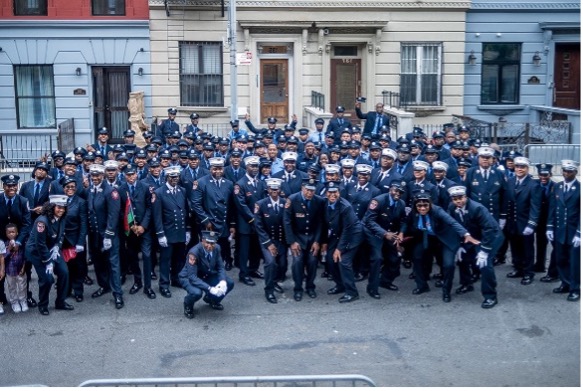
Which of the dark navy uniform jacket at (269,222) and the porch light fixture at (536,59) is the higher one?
the porch light fixture at (536,59)

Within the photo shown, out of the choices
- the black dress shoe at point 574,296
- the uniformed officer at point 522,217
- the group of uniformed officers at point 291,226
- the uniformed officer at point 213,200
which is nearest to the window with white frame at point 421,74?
the group of uniformed officers at point 291,226

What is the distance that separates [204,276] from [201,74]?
47.2ft

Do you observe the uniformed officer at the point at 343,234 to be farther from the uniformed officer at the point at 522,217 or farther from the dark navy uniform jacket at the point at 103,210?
the dark navy uniform jacket at the point at 103,210

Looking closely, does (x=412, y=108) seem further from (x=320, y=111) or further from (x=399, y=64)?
(x=320, y=111)

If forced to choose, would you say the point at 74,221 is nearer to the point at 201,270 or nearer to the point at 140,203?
the point at 140,203

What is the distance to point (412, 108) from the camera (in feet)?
82.6

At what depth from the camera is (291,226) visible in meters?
11.8

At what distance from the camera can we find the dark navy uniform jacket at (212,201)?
1273cm

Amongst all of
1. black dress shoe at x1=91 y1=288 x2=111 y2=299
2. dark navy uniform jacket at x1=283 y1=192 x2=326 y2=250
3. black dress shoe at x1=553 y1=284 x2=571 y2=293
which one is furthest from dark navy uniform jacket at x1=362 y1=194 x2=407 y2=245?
black dress shoe at x1=91 y1=288 x2=111 y2=299

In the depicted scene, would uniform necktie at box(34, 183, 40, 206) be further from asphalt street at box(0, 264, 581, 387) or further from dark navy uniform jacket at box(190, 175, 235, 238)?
dark navy uniform jacket at box(190, 175, 235, 238)

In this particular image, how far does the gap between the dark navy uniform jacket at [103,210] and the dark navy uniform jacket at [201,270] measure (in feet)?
4.49

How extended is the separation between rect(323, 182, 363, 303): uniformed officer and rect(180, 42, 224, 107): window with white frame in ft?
44.5

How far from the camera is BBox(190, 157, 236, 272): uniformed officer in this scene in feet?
41.8

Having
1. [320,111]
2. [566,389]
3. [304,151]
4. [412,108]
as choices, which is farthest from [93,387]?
[412,108]
